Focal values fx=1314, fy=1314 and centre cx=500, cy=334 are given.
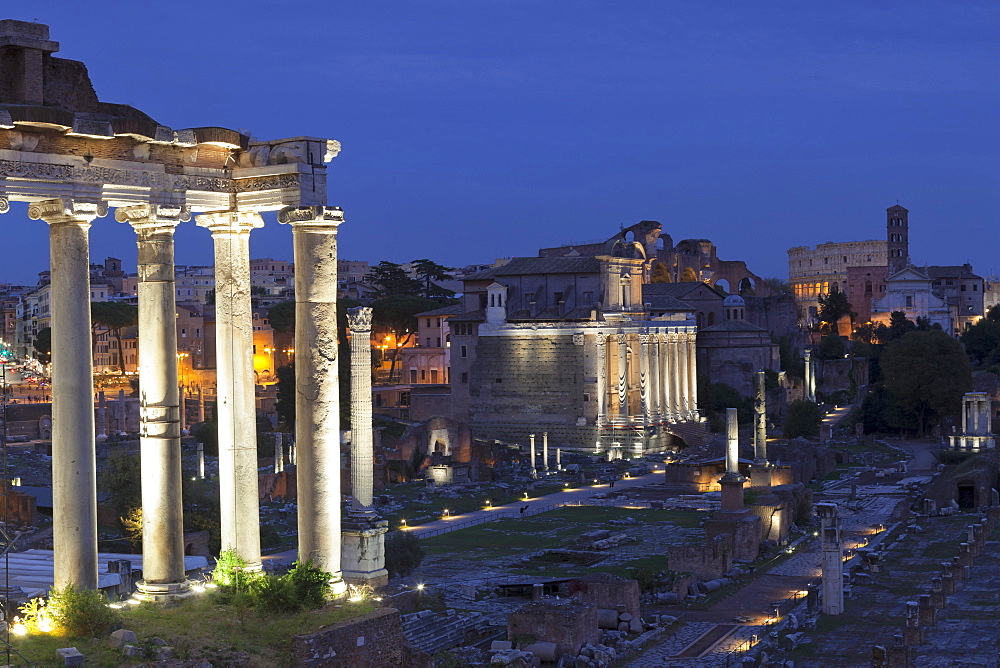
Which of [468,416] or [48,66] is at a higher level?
Answer: [48,66]

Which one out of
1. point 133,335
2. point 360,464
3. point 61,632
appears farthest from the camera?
point 133,335

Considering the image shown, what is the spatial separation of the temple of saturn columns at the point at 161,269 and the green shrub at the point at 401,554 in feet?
39.7

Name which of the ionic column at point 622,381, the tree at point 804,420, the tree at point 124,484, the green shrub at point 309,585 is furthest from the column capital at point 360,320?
the tree at point 804,420

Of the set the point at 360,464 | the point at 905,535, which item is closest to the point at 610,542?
the point at 905,535

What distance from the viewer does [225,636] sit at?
11383 mm

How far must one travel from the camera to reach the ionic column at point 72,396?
1143 centimetres

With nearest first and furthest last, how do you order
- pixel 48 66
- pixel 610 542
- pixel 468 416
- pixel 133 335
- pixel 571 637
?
pixel 48 66 → pixel 571 637 → pixel 610 542 → pixel 468 416 → pixel 133 335

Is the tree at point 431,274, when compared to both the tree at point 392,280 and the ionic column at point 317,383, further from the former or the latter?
the ionic column at point 317,383

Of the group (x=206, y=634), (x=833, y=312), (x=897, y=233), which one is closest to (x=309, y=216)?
(x=206, y=634)

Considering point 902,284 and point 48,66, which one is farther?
point 902,284

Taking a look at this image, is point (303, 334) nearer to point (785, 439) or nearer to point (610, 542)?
point (610, 542)

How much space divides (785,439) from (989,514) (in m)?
23.7

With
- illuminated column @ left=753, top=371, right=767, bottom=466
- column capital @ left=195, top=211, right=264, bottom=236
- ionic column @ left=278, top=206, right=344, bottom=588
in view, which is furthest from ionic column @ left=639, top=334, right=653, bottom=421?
ionic column @ left=278, top=206, right=344, bottom=588

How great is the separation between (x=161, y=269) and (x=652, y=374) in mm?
50043
